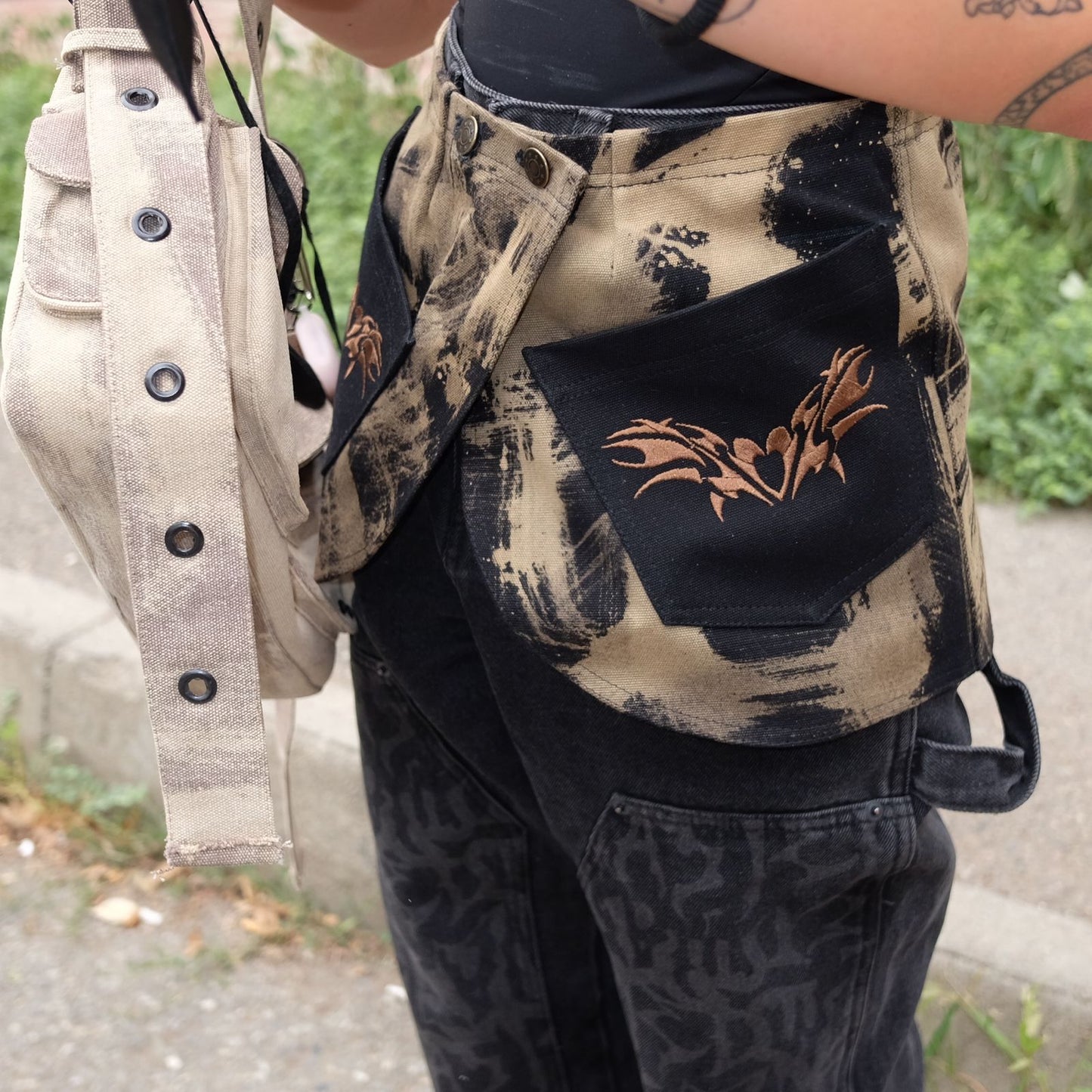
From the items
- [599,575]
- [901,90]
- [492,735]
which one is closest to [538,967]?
[492,735]

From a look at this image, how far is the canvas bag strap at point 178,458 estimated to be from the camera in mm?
1068

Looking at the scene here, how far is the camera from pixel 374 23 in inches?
56.1

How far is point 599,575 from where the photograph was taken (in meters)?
1.01

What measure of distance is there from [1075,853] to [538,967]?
134cm

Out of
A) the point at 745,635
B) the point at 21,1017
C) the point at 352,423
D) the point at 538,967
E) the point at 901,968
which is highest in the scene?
the point at 352,423

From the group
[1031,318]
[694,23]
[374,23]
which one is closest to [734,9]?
[694,23]

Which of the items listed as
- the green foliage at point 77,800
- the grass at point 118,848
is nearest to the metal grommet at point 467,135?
the grass at point 118,848

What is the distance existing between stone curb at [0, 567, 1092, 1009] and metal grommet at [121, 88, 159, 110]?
125cm

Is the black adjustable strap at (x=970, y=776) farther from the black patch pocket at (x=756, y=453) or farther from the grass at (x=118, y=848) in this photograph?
the grass at (x=118, y=848)

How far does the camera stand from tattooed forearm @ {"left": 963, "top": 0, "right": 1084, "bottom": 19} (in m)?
0.78

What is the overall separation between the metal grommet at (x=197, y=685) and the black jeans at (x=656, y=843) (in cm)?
17

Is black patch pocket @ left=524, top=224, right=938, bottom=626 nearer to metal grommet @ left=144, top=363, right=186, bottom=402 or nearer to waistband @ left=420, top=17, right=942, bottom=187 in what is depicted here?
waistband @ left=420, top=17, right=942, bottom=187

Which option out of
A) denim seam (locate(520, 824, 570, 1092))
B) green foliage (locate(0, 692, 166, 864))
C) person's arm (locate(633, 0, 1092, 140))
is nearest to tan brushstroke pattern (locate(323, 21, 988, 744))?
person's arm (locate(633, 0, 1092, 140))

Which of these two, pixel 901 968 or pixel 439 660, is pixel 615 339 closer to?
pixel 439 660
